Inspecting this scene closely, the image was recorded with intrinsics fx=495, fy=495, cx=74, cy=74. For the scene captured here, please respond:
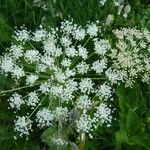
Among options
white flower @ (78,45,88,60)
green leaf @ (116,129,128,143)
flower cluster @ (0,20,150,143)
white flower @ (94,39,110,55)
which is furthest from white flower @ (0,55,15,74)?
green leaf @ (116,129,128,143)

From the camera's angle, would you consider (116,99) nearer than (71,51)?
No

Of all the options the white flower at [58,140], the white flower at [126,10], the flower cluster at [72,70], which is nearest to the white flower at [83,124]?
the flower cluster at [72,70]

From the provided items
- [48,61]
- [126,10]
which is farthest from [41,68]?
[126,10]

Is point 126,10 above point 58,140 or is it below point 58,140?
above

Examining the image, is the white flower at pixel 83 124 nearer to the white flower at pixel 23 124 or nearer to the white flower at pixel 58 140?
the white flower at pixel 58 140

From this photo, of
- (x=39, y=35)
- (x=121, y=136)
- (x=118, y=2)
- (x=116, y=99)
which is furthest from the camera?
(x=118, y=2)

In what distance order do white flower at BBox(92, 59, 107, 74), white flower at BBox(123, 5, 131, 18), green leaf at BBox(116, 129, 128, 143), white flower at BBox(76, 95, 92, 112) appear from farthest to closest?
white flower at BBox(123, 5, 131, 18) < white flower at BBox(92, 59, 107, 74) < white flower at BBox(76, 95, 92, 112) < green leaf at BBox(116, 129, 128, 143)

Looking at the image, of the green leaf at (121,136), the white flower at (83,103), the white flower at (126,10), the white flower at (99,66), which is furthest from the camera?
the white flower at (126,10)

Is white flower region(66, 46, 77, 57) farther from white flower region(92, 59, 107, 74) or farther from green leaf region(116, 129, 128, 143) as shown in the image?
green leaf region(116, 129, 128, 143)

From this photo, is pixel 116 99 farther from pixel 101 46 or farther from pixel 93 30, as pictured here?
pixel 93 30
